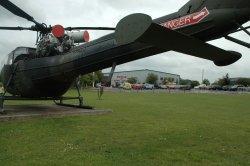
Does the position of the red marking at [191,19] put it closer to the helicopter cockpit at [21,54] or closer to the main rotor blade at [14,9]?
the main rotor blade at [14,9]

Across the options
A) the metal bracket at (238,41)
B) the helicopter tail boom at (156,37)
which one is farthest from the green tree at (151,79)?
the helicopter tail boom at (156,37)

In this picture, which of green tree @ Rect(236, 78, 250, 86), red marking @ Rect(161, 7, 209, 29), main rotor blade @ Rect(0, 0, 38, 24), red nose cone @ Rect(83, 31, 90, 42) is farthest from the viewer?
green tree @ Rect(236, 78, 250, 86)

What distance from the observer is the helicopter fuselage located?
6418 mm

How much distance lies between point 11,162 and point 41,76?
782 centimetres

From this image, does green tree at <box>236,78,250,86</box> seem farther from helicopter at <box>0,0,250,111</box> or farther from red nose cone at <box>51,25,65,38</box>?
red nose cone at <box>51,25,65,38</box>

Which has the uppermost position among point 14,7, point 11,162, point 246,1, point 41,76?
point 14,7

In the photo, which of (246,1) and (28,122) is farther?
(28,122)

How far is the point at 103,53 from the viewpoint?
466 inches

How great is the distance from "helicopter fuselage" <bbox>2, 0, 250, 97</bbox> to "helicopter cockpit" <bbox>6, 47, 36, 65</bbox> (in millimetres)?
186

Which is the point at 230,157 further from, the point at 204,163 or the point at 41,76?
the point at 41,76

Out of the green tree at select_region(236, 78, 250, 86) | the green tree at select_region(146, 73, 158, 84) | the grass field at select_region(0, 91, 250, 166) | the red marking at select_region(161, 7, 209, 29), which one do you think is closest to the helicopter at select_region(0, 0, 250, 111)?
the red marking at select_region(161, 7, 209, 29)

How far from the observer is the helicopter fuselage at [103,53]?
6418 mm

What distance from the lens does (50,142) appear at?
30.2 ft

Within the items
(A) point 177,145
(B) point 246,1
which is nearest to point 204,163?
(A) point 177,145
